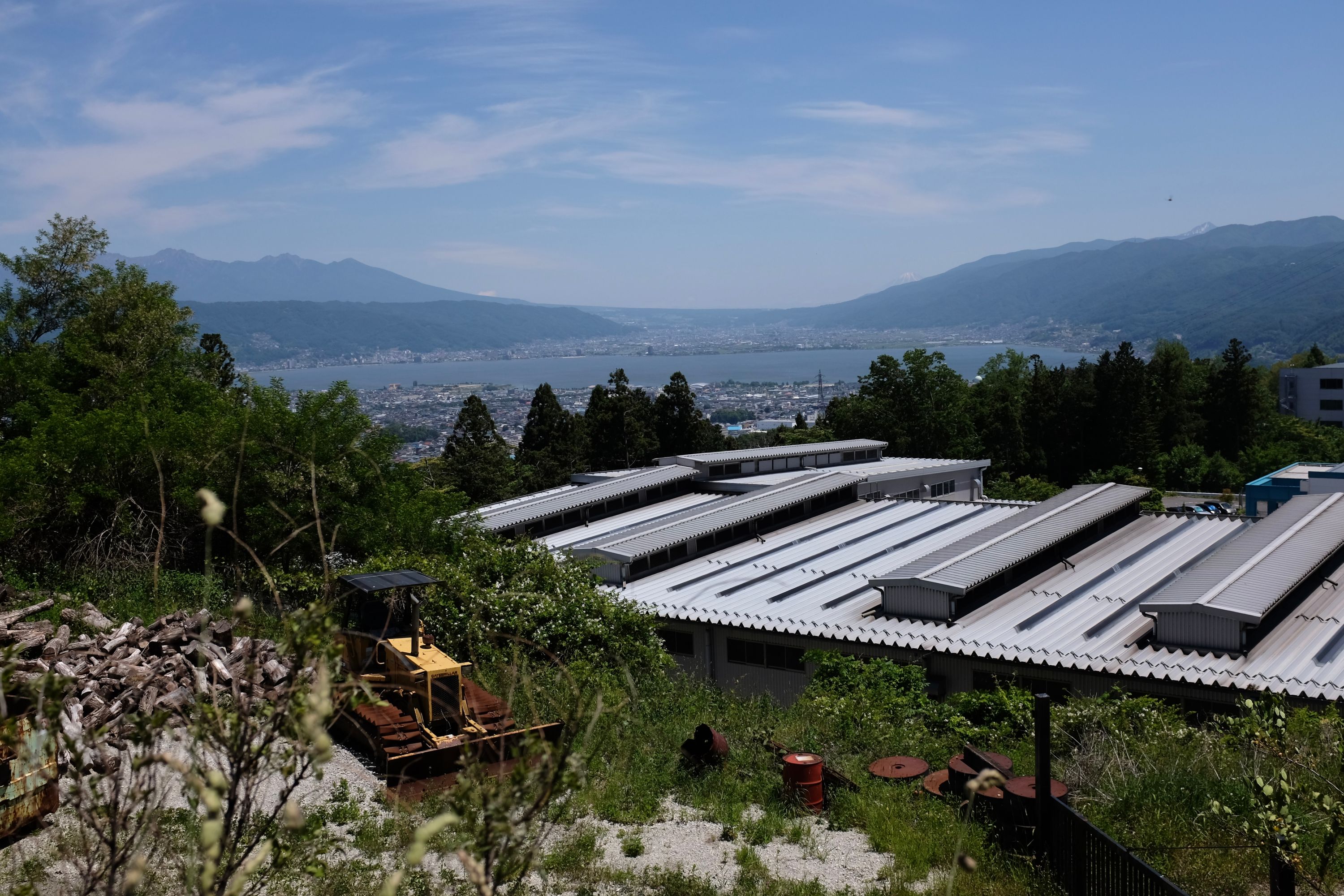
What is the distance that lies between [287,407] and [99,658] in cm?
1046

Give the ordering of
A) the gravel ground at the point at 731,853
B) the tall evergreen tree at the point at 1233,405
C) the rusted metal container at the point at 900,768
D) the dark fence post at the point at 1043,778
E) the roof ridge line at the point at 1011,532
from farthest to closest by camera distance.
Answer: the tall evergreen tree at the point at 1233,405, the roof ridge line at the point at 1011,532, the rusted metal container at the point at 900,768, the gravel ground at the point at 731,853, the dark fence post at the point at 1043,778

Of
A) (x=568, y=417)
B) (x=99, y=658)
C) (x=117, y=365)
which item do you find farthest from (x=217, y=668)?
(x=568, y=417)

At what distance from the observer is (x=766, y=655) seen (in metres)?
18.7

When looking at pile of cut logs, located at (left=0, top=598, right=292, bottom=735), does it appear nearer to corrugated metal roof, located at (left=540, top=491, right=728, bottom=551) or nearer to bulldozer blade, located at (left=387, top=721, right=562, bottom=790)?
bulldozer blade, located at (left=387, top=721, right=562, bottom=790)

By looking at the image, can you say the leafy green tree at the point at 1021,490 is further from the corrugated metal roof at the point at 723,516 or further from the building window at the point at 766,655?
the building window at the point at 766,655

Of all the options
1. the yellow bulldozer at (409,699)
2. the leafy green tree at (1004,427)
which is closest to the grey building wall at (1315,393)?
the leafy green tree at (1004,427)

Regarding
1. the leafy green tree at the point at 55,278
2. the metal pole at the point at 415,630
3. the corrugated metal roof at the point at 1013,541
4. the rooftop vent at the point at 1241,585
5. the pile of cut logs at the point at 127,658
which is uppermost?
the leafy green tree at the point at 55,278

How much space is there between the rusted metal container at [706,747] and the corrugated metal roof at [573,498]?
46.5 feet

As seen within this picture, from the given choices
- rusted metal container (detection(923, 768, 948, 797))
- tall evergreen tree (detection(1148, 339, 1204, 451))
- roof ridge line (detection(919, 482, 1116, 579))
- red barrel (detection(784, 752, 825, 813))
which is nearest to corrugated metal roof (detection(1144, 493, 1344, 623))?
roof ridge line (detection(919, 482, 1116, 579))

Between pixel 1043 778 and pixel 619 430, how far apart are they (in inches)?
1591

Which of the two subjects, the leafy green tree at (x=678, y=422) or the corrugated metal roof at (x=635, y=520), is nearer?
the corrugated metal roof at (x=635, y=520)

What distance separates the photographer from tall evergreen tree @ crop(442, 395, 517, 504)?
145 feet

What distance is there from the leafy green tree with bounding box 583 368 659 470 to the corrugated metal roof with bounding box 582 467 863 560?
18.5 meters

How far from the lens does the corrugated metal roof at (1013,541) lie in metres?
18.2
